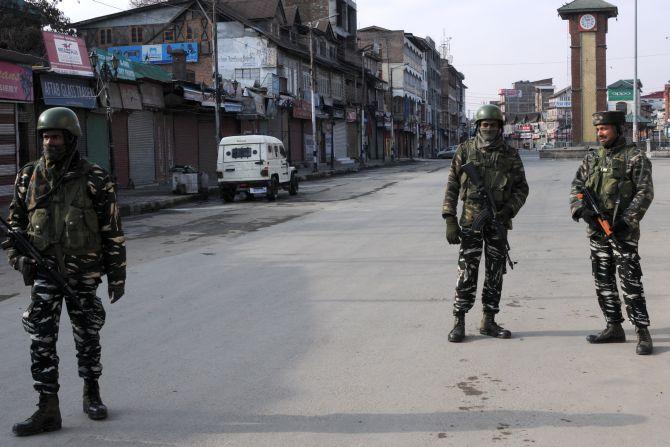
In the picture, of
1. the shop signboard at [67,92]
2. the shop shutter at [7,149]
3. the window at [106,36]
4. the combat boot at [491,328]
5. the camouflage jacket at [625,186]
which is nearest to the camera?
the camouflage jacket at [625,186]

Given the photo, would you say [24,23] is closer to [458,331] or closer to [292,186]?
[292,186]

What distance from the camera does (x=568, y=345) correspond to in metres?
6.04

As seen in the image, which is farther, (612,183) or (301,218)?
(301,218)

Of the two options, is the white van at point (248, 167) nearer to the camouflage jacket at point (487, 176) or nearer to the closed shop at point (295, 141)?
the camouflage jacket at point (487, 176)

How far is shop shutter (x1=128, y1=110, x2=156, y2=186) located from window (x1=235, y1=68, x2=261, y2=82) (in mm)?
15928

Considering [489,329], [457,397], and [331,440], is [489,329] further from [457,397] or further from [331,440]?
[331,440]

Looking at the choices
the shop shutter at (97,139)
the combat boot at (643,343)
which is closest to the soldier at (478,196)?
the combat boot at (643,343)

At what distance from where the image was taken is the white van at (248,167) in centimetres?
2378

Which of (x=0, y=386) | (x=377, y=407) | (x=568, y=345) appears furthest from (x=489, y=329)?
(x=0, y=386)

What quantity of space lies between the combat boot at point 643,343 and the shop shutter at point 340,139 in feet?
181

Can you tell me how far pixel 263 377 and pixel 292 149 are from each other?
46414 millimetres

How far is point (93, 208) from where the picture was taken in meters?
4.39

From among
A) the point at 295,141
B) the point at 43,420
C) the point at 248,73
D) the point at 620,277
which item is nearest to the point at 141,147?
the point at 248,73

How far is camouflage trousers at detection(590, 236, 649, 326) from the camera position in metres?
5.73
